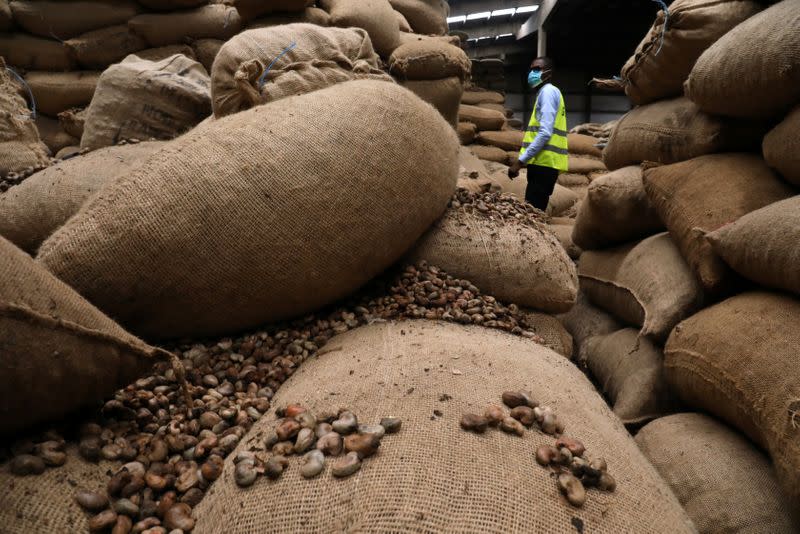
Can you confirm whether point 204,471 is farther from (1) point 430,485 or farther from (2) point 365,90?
(2) point 365,90

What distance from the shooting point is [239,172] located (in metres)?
1.13

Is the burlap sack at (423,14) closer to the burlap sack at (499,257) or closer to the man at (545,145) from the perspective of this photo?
the man at (545,145)

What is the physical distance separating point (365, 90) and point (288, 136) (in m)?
0.31

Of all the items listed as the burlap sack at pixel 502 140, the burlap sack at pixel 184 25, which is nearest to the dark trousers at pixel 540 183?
the burlap sack at pixel 502 140

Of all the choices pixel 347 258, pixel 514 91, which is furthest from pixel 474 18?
→ pixel 347 258

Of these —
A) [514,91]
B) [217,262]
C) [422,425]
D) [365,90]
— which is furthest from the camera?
[514,91]

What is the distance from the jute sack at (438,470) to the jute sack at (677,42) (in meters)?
1.56

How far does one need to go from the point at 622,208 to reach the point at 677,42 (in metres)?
0.67

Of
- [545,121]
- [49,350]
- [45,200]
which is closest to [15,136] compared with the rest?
[45,200]

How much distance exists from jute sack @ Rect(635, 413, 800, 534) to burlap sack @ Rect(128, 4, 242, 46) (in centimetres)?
321

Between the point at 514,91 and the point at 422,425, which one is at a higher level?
the point at 422,425

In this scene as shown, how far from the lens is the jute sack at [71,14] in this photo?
10.8 ft

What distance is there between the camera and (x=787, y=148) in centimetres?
140

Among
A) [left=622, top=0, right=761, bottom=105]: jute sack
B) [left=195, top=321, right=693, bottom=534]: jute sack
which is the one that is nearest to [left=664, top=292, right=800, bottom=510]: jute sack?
[left=195, top=321, right=693, bottom=534]: jute sack
